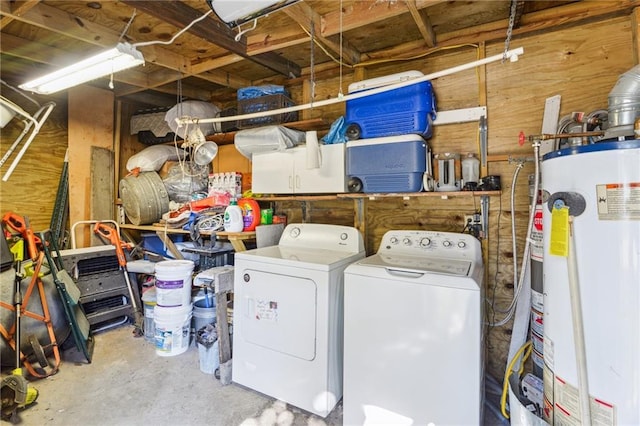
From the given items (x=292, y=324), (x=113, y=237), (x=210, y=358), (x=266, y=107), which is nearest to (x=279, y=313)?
(x=292, y=324)

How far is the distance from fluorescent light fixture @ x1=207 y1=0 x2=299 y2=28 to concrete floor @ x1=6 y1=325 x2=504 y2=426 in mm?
2126

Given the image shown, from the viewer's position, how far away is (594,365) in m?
1.27

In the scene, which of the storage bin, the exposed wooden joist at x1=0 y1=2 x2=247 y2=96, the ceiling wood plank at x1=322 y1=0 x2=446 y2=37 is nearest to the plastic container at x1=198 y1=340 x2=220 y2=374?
the storage bin

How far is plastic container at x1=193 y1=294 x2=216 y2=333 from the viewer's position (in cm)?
275

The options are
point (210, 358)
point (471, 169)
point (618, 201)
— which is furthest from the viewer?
point (210, 358)

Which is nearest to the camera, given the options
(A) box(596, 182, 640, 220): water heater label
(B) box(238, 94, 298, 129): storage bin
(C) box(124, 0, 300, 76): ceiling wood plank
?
(A) box(596, 182, 640, 220): water heater label

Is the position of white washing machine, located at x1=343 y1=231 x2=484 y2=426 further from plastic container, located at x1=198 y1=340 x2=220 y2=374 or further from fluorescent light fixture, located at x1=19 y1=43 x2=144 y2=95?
fluorescent light fixture, located at x1=19 y1=43 x2=144 y2=95

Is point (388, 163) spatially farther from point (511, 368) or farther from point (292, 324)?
point (511, 368)

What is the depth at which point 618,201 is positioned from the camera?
1191 millimetres

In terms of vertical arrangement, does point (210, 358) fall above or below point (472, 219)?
below

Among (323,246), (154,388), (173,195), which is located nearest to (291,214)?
(323,246)

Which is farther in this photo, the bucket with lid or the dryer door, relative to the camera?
the bucket with lid

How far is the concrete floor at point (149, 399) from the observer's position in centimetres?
185

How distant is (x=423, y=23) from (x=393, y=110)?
54 cm
